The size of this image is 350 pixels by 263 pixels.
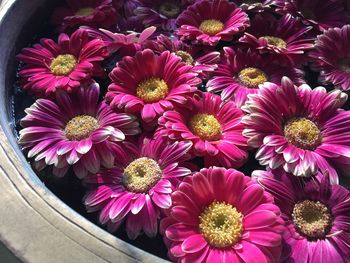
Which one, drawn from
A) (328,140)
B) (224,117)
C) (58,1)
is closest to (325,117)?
(328,140)

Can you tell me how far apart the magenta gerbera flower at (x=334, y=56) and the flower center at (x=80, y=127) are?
1.70 feet

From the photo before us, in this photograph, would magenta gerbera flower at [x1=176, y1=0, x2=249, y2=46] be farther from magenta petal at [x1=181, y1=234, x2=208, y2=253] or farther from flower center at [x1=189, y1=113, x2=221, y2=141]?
magenta petal at [x1=181, y1=234, x2=208, y2=253]

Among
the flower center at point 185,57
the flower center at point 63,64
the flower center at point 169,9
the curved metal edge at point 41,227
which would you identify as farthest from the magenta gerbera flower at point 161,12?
the curved metal edge at point 41,227

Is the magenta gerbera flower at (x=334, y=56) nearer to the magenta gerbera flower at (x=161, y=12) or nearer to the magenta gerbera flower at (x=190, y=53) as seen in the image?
the magenta gerbera flower at (x=190, y=53)

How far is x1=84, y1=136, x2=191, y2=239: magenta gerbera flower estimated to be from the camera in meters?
0.85

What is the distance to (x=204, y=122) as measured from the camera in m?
0.99

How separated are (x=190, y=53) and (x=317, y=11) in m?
0.37

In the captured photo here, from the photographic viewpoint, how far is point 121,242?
80 cm

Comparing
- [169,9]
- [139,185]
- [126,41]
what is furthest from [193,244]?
[169,9]

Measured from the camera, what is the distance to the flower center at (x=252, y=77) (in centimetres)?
108

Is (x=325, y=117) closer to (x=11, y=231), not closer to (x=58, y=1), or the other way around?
(x=11, y=231)

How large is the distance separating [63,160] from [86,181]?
0.06 meters

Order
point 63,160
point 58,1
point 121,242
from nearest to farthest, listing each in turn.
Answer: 1. point 121,242
2. point 63,160
3. point 58,1

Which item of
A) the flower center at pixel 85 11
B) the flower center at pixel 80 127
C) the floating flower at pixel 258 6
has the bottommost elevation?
the flower center at pixel 80 127
